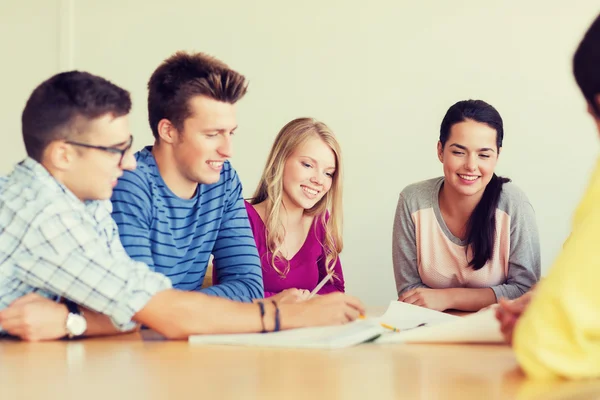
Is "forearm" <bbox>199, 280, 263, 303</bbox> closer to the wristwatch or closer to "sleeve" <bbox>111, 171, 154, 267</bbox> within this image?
"sleeve" <bbox>111, 171, 154, 267</bbox>

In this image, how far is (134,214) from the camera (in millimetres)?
1703

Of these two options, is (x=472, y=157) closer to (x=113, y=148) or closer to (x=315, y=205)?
(x=315, y=205)

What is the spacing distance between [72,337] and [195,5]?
8.91 ft

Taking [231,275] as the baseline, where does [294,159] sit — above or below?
above

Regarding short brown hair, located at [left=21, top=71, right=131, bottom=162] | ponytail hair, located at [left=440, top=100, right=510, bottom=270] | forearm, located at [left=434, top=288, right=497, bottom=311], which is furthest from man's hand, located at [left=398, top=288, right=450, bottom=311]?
short brown hair, located at [left=21, top=71, right=131, bottom=162]

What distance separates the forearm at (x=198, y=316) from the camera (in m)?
1.38

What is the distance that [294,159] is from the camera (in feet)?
8.50

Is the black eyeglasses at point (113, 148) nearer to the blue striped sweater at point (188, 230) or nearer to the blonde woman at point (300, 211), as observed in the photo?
the blue striped sweater at point (188, 230)

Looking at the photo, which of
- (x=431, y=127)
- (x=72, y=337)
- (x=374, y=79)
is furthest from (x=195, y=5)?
(x=72, y=337)

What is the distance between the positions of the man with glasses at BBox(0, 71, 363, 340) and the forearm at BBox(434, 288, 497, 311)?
679 millimetres

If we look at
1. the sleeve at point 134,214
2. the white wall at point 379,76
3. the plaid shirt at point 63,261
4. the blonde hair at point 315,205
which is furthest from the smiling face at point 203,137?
the white wall at point 379,76

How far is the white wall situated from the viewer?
11.3 feet

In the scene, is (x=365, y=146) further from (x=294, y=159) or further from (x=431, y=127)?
(x=294, y=159)

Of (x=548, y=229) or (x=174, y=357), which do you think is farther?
(x=548, y=229)
